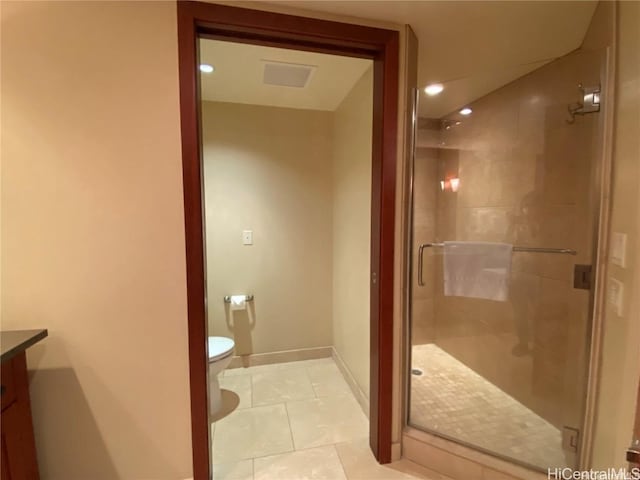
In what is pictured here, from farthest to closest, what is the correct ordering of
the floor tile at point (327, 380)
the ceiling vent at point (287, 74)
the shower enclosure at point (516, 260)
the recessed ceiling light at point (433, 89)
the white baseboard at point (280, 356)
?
the white baseboard at point (280, 356)
the floor tile at point (327, 380)
the ceiling vent at point (287, 74)
the recessed ceiling light at point (433, 89)
the shower enclosure at point (516, 260)

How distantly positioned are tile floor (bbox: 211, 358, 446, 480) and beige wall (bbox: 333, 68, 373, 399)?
0.82ft

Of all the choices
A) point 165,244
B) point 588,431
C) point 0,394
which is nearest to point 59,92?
point 165,244

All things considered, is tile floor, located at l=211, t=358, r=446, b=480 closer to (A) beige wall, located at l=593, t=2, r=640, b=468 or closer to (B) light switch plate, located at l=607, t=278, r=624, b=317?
(A) beige wall, located at l=593, t=2, r=640, b=468

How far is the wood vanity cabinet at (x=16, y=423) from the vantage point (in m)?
1.04

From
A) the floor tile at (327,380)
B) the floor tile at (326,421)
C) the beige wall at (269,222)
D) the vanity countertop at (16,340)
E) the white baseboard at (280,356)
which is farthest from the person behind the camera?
the white baseboard at (280,356)

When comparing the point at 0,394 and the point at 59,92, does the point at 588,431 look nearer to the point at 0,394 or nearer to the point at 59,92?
the point at 0,394

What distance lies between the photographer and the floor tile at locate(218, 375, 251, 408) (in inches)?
83.7

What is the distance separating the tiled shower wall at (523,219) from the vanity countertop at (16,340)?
1790 millimetres

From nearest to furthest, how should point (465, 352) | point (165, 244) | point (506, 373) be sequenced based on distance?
point (165, 244)
point (506, 373)
point (465, 352)

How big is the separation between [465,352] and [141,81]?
2.81 m

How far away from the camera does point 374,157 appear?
154 cm

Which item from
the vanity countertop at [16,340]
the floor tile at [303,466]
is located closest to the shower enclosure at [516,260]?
the floor tile at [303,466]

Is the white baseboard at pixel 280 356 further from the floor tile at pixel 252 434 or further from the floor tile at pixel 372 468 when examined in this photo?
the floor tile at pixel 372 468

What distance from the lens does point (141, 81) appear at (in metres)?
1.21
